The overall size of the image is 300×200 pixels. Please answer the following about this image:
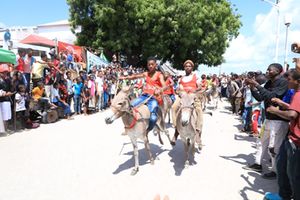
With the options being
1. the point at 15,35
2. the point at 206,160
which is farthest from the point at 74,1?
the point at 206,160

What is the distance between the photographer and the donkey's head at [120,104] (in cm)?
584

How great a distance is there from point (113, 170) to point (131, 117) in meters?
1.28

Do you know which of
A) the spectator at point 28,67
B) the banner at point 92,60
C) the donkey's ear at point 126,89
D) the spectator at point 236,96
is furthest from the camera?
the banner at point 92,60

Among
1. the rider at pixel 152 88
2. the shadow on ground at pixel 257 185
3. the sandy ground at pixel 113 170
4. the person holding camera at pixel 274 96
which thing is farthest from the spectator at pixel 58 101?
the person holding camera at pixel 274 96

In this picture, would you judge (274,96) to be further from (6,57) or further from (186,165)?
(6,57)

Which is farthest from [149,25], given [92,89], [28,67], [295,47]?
[295,47]

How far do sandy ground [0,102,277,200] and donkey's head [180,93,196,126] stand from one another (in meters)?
1.25

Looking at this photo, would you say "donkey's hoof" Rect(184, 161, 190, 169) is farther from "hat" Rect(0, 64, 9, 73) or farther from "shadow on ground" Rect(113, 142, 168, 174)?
"hat" Rect(0, 64, 9, 73)

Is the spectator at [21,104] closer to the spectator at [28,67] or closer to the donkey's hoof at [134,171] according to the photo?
the spectator at [28,67]

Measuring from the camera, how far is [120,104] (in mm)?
5906

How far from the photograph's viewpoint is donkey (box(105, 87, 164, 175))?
5.88 meters

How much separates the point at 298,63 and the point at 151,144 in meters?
5.45

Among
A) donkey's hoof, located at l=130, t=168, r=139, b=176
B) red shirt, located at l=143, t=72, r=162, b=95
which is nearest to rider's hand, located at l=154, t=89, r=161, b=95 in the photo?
red shirt, located at l=143, t=72, r=162, b=95

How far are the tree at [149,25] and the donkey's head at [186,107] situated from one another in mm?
21251
